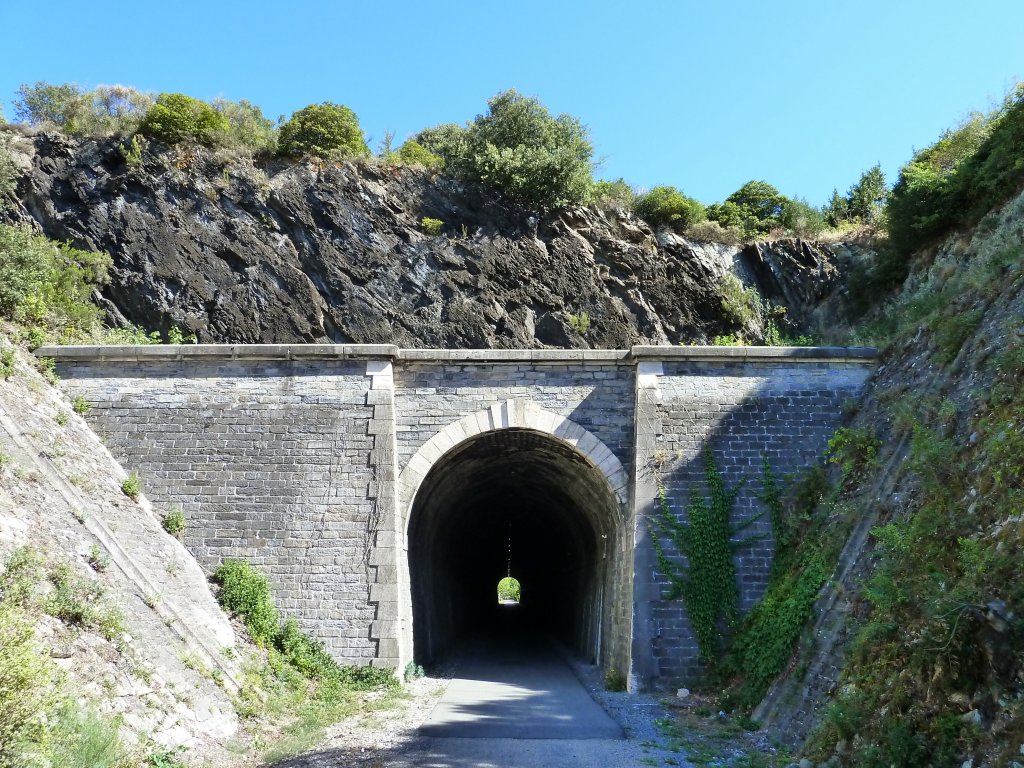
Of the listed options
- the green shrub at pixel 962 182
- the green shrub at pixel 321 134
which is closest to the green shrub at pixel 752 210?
the green shrub at pixel 962 182

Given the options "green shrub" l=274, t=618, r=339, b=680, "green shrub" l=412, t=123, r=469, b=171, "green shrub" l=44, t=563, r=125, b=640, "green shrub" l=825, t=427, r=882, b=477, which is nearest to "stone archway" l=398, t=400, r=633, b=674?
"green shrub" l=274, t=618, r=339, b=680

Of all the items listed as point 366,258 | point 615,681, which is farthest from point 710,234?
point 615,681

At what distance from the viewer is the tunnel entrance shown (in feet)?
47.9

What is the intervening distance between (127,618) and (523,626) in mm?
23545

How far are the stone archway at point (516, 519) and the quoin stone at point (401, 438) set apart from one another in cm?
8

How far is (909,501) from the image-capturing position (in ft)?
28.6

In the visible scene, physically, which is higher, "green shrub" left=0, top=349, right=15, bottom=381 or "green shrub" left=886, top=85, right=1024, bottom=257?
"green shrub" left=886, top=85, right=1024, bottom=257

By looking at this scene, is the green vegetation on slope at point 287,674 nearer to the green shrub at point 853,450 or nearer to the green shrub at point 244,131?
the green shrub at point 853,450

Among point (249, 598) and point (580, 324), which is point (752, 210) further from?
point (249, 598)

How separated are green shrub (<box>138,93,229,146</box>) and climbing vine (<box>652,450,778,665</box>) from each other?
1783 centimetres

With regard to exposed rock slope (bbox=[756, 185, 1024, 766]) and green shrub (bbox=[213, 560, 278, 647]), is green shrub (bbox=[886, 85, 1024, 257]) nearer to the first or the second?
exposed rock slope (bbox=[756, 185, 1024, 766])

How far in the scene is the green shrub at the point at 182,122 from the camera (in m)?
22.0

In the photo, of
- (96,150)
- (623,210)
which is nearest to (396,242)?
(623,210)

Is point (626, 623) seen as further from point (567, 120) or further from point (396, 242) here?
point (567, 120)
